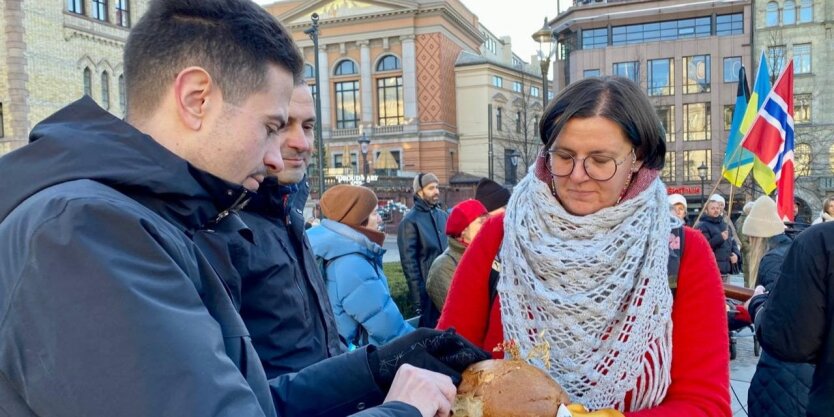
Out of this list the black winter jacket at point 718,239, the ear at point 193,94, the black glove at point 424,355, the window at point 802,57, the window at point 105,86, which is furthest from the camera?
the window at point 802,57

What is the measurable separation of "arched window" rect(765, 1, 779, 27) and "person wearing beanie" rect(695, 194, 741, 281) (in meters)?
35.7

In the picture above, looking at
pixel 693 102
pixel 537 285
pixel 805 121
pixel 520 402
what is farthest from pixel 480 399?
pixel 693 102

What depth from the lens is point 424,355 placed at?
169 centimetres

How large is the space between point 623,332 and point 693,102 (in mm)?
43102

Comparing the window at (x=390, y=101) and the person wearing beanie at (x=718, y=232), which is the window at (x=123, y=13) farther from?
the person wearing beanie at (x=718, y=232)

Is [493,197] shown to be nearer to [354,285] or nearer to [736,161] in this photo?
[354,285]

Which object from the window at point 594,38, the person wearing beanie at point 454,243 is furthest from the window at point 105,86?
the window at point 594,38

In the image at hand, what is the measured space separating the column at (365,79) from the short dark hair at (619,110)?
4470 cm

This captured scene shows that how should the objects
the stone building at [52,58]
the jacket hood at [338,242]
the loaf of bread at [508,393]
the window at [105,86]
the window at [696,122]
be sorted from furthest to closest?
the window at [696,122] → the window at [105,86] → the stone building at [52,58] → the jacket hood at [338,242] → the loaf of bread at [508,393]

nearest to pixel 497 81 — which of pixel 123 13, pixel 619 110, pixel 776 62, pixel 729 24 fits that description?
pixel 729 24

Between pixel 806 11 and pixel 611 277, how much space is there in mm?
43682

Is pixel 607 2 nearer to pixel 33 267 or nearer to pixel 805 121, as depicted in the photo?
pixel 805 121

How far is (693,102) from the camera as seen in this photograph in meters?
40.3

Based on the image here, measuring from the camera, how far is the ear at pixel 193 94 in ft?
4.08
